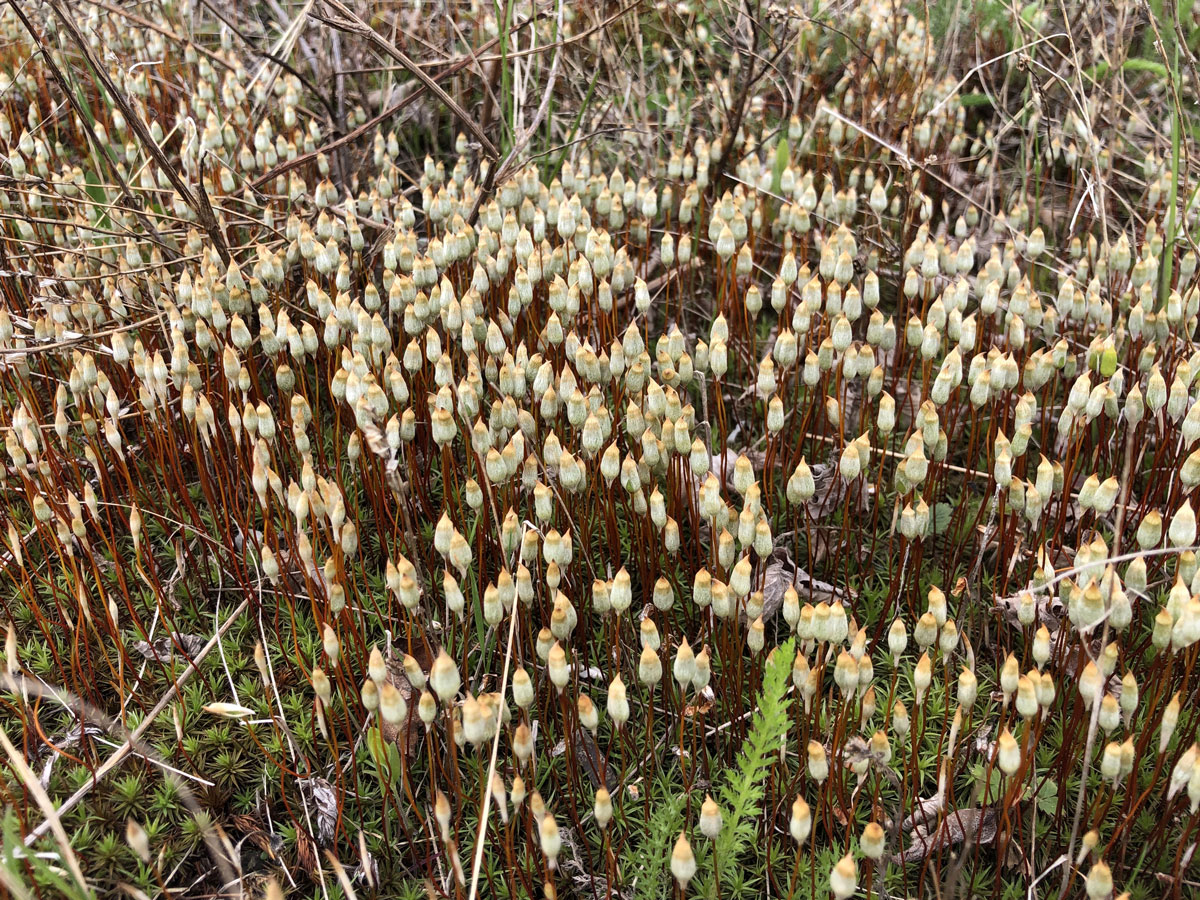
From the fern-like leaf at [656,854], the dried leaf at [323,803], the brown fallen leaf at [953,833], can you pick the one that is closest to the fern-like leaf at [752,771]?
the fern-like leaf at [656,854]

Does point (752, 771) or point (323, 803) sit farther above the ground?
point (752, 771)

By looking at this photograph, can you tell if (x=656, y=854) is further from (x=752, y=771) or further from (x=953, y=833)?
(x=953, y=833)

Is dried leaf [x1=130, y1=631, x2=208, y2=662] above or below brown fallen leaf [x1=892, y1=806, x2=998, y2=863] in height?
above

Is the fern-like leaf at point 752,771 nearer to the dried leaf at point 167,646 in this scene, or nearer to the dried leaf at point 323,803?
the dried leaf at point 323,803

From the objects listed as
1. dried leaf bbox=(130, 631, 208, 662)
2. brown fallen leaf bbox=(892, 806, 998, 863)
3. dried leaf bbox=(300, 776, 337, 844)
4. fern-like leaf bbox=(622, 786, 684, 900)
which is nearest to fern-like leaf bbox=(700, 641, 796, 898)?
fern-like leaf bbox=(622, 786, 684, 900)

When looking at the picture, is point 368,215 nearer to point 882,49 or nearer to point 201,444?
point 201,444

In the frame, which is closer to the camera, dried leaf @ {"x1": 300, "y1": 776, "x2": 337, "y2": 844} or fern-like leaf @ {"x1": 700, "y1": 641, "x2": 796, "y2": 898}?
fern-like leaf @ {"x1": 700, "y1": 641, "x2": 796, "y2": 898}

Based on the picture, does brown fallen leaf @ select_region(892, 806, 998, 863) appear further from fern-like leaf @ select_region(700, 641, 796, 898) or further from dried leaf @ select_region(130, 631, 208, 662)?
dried leaf @ select_region(130, 631, 208, 662)

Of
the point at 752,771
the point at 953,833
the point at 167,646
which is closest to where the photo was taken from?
the point at 752,771

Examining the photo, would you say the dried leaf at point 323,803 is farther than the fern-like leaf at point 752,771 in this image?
Yes

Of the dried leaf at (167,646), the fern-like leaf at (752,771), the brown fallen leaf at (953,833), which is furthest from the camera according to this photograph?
the dried leaf at (167,646)

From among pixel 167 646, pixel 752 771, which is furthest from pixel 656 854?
pixel 167 646
